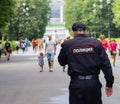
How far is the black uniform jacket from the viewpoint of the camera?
27.1 ft

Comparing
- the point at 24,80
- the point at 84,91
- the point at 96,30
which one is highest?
the point at 84,91

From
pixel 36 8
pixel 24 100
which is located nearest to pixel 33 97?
pixel 24 100

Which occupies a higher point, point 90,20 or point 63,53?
point 63,53

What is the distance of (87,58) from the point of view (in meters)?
8.32

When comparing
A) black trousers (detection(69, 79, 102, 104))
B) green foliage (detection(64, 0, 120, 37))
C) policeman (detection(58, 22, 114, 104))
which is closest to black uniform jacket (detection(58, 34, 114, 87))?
Result: policeman (detection(58, 22, 114, 104))

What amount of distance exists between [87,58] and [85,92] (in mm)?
486

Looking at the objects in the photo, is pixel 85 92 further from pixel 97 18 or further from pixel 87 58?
pixel 97 18

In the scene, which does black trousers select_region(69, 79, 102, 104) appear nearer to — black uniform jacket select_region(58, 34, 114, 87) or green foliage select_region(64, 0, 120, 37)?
black uniform jacket select_region(58, 34, 114, 87)

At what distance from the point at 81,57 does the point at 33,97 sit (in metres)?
8.46

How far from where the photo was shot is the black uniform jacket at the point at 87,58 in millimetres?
8273

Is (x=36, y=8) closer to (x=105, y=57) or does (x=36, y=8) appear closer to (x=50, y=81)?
(x=50, y=81)

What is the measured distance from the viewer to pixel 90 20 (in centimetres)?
12444

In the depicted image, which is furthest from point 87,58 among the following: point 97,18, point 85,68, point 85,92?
point 97,18

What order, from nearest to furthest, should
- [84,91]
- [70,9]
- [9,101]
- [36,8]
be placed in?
[84,91] < [9,101] < [36,8] < [70,9]
